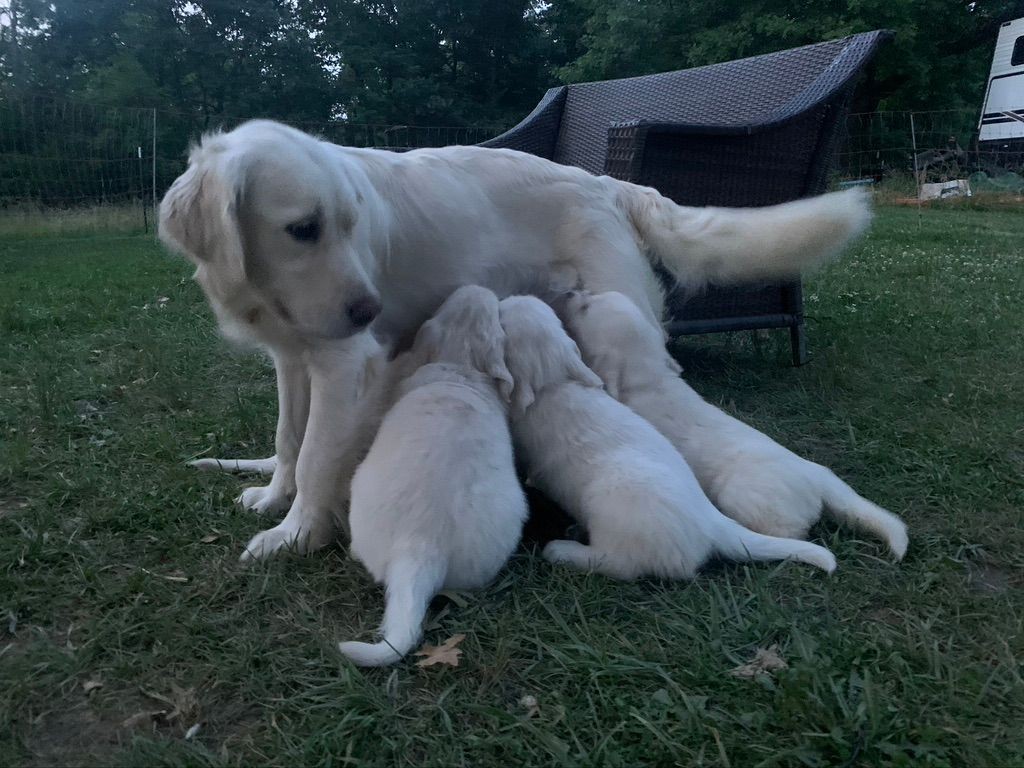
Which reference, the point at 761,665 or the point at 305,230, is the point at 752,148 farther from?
the point at 761,665

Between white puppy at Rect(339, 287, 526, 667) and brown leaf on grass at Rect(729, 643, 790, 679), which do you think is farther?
white puppy at Rect(339, 287, 526, 667)

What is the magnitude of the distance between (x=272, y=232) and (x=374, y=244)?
0.47 metres

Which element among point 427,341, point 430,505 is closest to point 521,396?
point 427,341

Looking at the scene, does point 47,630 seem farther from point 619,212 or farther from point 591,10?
point 591,10

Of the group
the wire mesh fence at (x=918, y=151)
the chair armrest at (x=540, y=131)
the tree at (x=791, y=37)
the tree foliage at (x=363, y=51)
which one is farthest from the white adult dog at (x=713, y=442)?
the tree at (x=791, y=37)

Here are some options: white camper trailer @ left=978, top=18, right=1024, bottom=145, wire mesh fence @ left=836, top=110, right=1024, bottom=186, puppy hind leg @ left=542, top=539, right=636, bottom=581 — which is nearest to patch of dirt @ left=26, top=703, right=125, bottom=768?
puppy hind leg @ left=542, top=539, right=636, bottom=581

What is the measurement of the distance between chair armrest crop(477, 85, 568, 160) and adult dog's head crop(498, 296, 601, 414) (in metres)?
3.04

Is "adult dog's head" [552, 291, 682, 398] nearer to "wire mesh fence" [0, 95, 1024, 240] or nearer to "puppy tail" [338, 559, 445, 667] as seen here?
"puppy tail" [338, 559, 445, 667]

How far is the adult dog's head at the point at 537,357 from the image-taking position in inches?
105

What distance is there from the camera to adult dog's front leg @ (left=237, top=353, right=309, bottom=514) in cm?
270

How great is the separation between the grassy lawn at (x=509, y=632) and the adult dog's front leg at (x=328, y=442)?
A: 13cm

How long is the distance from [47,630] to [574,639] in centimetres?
129

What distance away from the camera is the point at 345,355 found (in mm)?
2537

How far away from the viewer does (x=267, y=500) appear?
2709mm
